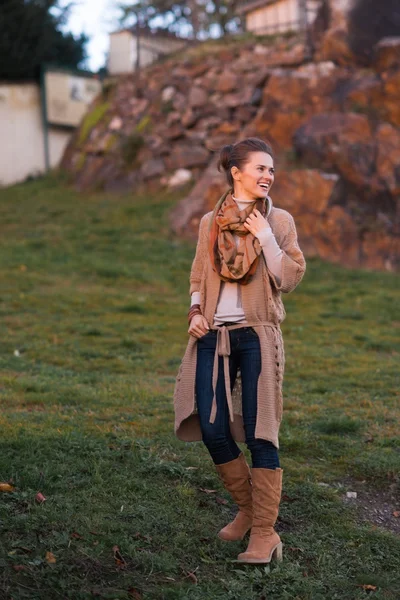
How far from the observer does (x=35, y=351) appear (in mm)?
8820

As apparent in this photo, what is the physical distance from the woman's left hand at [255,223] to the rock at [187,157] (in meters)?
14.0

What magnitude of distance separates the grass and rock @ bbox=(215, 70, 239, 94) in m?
7.95

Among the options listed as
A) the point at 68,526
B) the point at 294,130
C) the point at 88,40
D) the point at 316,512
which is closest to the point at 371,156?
the point at 294,130

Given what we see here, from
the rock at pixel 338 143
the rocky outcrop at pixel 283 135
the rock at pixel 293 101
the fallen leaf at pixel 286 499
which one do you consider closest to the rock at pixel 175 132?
the rocky outcrop at pixel 283 135

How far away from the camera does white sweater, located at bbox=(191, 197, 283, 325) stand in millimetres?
3982

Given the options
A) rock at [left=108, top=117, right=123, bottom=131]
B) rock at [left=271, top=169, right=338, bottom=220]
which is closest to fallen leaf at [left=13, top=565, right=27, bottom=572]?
rock at [left=271, top=169, right=338, bottom=220]

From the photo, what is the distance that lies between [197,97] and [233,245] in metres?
15.9

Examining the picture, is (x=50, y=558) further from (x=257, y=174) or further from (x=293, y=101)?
(x=293, y=101)

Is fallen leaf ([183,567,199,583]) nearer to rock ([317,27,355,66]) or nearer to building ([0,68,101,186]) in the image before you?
rock ([317,27,355,66])

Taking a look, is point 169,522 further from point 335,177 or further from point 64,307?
point 335,177

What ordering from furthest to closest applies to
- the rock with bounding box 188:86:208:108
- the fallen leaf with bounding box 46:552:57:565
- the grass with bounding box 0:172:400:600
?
the rock with bounding box 188:86:208:108
the grass with bounding box 0:172:400:600
the fallen leaf with bounding box 46:552:57:565

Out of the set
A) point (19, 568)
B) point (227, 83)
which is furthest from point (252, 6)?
point (19, 568)

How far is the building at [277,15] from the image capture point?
23000 mm

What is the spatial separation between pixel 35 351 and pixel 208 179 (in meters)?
8.28
